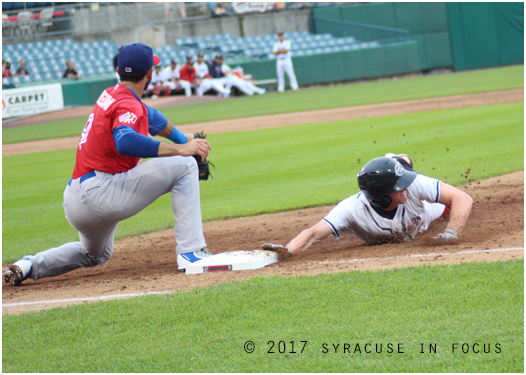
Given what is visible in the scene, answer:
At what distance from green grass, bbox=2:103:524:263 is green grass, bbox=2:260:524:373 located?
2.88 m

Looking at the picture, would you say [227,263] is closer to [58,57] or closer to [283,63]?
[283,63]

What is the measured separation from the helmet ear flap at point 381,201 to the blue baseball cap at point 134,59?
1.99 meters

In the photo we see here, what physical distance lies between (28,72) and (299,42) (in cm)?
1381

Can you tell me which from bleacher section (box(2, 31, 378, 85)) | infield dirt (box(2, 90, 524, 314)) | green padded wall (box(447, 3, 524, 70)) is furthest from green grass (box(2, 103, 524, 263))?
green padded wall (box(447, 3, 524, 70))

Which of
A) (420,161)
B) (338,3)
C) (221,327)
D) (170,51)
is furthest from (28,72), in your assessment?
(221,327)

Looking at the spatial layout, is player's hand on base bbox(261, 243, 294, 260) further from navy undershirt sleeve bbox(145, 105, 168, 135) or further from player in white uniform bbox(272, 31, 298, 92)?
player in white uniform bbox(272, 31, 298, 92)

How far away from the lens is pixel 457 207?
4.60 m

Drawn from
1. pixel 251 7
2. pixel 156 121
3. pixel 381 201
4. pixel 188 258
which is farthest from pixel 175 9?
pixel 188 258

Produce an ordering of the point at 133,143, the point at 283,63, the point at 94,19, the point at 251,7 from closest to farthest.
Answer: the point at 133,143
the point at 283,63
the point at 94,19
the point at 251,7

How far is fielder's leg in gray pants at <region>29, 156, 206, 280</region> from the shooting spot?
421 centimetres

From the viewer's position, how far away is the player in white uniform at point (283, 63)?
26062mm

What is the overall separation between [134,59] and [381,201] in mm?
2127

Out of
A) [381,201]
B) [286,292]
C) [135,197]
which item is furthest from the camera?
[381,201]

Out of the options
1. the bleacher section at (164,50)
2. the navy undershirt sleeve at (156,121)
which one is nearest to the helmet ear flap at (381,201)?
the navy undershirt sleeve at (156,121)
